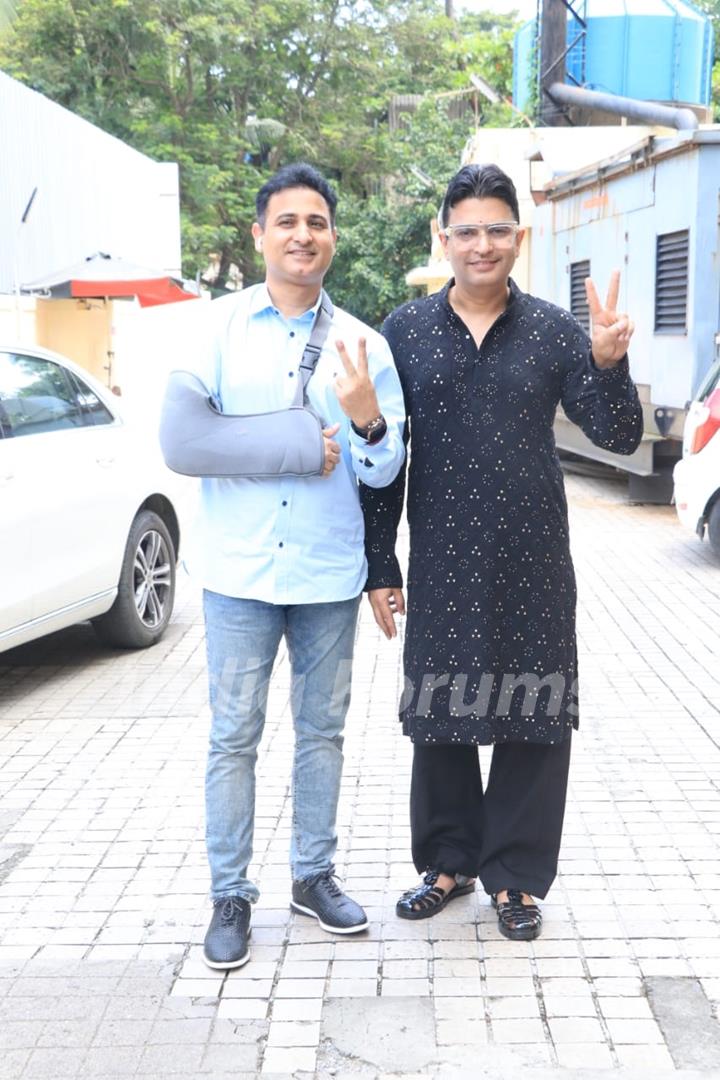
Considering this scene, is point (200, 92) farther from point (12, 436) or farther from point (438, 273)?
point (12, 436)

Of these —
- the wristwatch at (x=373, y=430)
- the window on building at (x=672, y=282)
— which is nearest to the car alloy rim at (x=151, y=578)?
Result: the wristwatch at (x=373, y=430)

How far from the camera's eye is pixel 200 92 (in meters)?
35.3

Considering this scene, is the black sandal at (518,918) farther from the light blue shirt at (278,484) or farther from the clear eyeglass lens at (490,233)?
the clear eyeglass lens at (490,233)

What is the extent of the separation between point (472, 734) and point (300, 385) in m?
1.03

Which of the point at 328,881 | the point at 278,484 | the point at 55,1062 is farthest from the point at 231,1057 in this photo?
the point at 278,484

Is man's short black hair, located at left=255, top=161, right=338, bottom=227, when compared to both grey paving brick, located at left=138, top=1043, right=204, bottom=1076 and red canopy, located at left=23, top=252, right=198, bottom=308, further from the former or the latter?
red canopy, located at left=23, top=252, right=198, bottom=308

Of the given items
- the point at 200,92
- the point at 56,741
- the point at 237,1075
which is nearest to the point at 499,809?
the point at 237,1075

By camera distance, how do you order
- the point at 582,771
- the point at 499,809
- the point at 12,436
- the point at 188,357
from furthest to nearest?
the point at 12,436, the point at 582,771, the point at 499,809, the point at 188,357

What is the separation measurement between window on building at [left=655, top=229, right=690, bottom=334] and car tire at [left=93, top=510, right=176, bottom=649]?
240 inches

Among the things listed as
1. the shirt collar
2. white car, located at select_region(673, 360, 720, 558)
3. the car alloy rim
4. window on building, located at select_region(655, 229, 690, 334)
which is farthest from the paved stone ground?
window on building, located at select_region(655, 229, 690, 334)

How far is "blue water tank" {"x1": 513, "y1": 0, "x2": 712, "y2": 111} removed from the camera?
2297cm

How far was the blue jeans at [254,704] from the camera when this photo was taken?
361 centimetres

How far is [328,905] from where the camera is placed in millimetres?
3805

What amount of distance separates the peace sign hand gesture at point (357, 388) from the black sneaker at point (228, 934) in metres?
1.35
